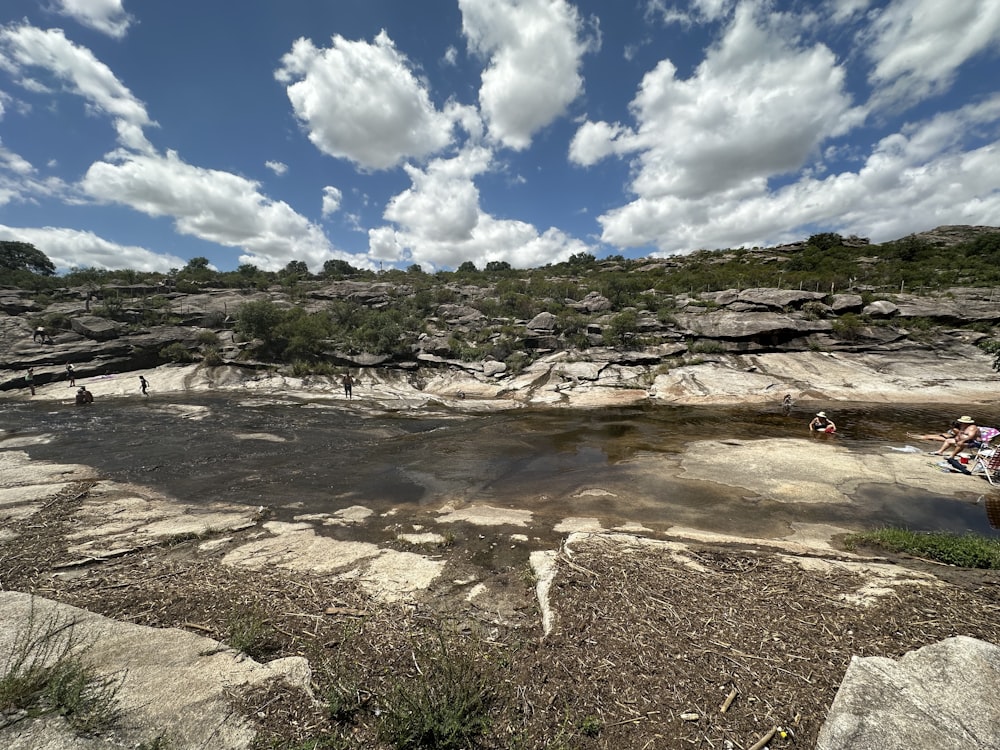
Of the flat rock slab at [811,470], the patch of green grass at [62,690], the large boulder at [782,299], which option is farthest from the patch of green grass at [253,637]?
the large boulder at [782,299]

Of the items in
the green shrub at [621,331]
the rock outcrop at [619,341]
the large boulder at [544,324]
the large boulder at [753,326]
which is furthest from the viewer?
the large boulder at [544,324]

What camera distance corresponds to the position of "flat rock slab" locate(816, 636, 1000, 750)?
2861mm

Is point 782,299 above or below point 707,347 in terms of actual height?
above

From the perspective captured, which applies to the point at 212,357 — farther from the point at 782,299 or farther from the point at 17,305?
the point at 782,299

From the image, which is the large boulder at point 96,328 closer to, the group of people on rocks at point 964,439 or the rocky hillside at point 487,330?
the rocky hillside at point 487,330

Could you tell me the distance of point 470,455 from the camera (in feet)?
49.1

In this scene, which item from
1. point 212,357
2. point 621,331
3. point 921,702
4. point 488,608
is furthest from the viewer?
point 621,331

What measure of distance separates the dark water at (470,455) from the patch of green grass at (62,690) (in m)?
5.81

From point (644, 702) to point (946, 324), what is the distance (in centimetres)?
4703

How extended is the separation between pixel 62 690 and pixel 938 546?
36.9 ft

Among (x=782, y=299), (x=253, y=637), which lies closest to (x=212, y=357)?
(x=253, y=637)

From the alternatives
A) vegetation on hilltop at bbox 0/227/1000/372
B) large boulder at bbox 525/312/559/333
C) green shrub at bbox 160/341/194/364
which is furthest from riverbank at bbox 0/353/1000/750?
green shrub at bbox 160/341/194/364

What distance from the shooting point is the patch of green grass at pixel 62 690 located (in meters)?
2.86

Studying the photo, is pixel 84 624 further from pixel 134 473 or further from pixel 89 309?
pixel 89 309
